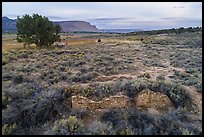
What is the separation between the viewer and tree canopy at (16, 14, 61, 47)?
31648 mm

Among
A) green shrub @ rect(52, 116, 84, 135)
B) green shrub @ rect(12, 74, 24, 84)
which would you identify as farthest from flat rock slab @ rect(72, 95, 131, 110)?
green shrub @ rect(12, 74, 24, 84)

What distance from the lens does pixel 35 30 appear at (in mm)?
31734

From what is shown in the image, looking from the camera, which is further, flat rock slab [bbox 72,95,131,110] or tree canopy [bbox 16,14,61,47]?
tree canopy [bbox 16,14,61,47]

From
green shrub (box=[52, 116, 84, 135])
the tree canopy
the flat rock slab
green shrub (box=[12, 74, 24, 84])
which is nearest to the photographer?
green shrub (box=[52, 116, 84, 135])

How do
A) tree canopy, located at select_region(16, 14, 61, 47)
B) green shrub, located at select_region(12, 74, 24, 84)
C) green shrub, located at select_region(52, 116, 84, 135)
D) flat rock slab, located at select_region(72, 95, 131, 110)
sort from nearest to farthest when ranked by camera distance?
green shrub, located at select_region(52, 116, 84, 135)
flat rock slab, located at select_region(72, 95, 131, 110)
green shrub, located at select_region(12, 74, 24, 84)
tree canopy, located at select_region(16, 14, 61, 47)

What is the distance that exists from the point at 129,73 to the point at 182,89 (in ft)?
15.1

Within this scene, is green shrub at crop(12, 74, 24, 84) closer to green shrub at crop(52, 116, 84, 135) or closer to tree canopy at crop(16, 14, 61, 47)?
green shrub at crop(52, 116, 84, 135)

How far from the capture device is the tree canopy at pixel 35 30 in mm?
31648

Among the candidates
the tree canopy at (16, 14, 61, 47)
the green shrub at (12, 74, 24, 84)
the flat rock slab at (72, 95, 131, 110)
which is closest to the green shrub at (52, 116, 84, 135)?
the flat rock slab at (72, 95, 131, 110)

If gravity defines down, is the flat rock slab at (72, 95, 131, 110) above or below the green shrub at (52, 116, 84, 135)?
above

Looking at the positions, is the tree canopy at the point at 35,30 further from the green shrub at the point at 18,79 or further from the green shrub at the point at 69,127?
the green shrub at the point at 69,127

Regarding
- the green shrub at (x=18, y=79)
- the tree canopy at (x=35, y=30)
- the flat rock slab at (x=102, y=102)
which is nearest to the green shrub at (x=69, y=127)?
the flat rock slab at (x=102, y=102)

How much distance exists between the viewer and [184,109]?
26.3 ft

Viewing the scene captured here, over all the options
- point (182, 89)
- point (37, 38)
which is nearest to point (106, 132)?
point (182, 89)
